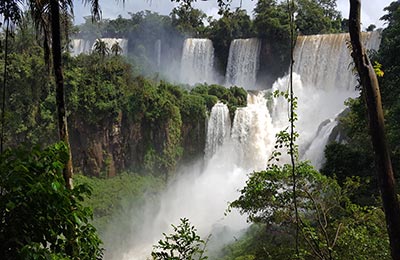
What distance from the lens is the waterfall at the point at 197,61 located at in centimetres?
3378

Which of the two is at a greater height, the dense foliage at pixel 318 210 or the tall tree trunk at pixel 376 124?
the tall tree trunk at pixel 376 124

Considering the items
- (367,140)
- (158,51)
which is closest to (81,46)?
(158,51)

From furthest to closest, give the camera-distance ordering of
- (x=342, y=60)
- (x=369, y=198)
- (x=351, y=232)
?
(x=342, y=60)
(x=369, y=198)
(x=351, y=232)

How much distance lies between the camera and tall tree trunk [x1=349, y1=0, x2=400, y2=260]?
232 cm

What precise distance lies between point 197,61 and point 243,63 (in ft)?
15.3

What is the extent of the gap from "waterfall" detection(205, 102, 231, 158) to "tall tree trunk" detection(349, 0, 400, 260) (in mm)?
21264

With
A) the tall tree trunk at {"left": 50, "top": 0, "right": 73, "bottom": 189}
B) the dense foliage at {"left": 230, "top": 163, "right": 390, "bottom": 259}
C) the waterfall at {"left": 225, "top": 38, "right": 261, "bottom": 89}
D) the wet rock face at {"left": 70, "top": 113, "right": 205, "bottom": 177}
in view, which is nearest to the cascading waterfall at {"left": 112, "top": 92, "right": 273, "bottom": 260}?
the wet rock face at {"left": 70, "top": 113, "right": 205, "bottom": 177}

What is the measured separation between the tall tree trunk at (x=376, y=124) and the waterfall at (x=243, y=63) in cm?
2926

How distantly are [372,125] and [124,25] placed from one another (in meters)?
45.9

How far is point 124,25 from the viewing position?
4528 cm

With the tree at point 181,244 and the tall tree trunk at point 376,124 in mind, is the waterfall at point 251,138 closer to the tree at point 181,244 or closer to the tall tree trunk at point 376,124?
the tree at point 181,244

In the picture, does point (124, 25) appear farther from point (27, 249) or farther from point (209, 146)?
point (27, 249)

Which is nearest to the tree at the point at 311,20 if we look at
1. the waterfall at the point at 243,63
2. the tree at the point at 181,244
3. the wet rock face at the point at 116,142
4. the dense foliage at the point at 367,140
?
the waterfall at the point at 243,63

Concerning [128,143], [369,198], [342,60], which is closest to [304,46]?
[342,60]
